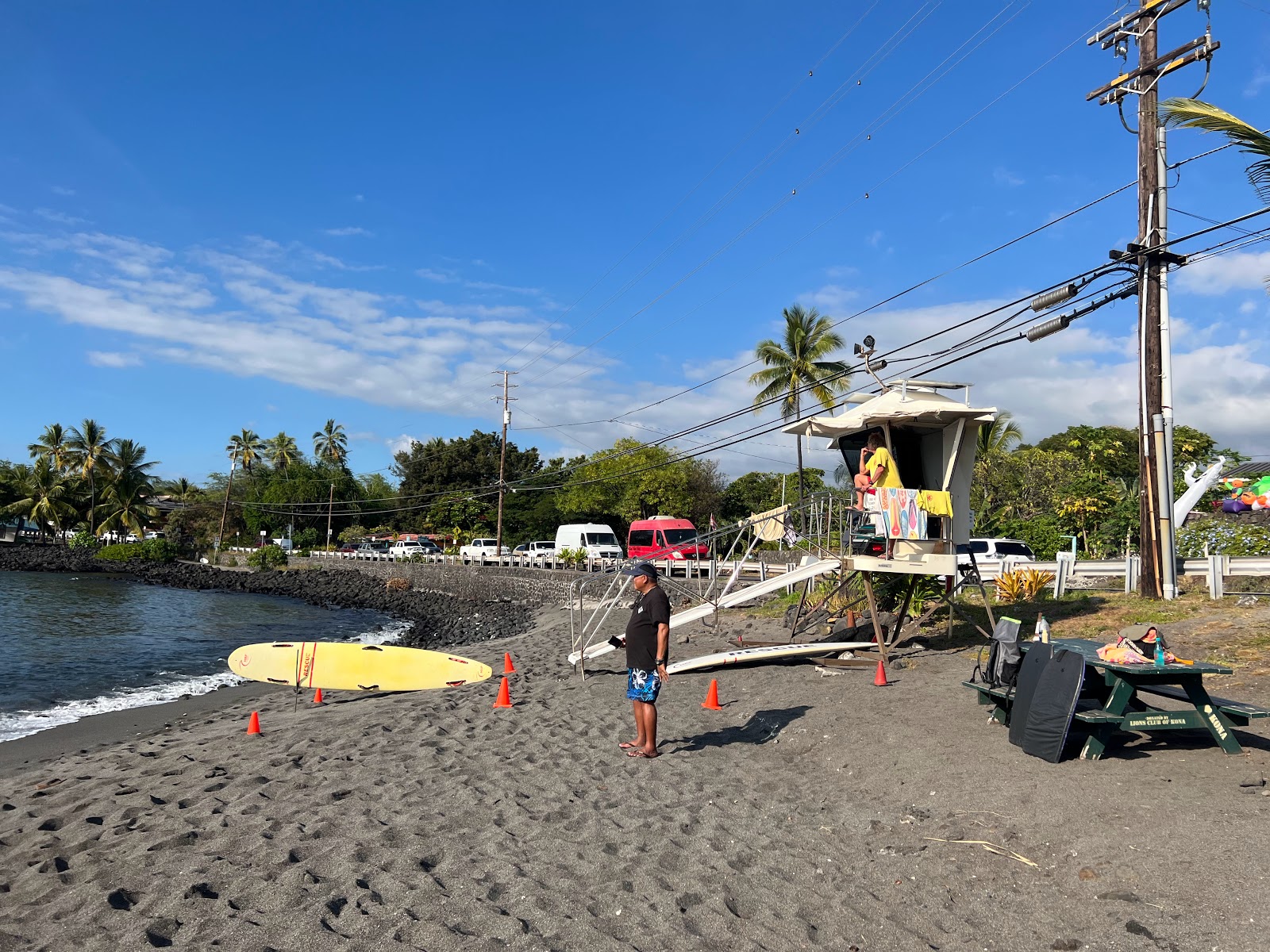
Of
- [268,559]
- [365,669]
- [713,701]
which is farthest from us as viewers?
[268,559]

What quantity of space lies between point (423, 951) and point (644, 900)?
1.23 metres

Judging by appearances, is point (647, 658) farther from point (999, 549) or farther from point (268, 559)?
point (268, 559)

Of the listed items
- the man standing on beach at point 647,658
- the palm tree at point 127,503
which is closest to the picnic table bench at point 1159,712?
the man standing on beach at point 647,658

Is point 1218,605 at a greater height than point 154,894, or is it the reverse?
point 1218,605

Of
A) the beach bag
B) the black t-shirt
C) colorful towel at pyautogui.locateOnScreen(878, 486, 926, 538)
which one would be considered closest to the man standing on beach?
the black t-shirt

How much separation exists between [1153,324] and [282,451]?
97231mm

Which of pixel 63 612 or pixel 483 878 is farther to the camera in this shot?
pixel 63 612

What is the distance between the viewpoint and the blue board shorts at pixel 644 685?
7637mm

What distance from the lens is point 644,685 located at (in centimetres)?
765

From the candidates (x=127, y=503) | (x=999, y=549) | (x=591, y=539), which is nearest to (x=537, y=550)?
(x=591, y=539)

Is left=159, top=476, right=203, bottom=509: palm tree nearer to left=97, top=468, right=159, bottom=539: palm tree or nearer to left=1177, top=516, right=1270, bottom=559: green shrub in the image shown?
left=97, top=468, right=159, bottom=539: palm tree

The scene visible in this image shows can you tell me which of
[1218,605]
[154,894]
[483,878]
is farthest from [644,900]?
[1218,605]

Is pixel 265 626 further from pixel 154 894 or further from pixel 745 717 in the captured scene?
pixel 154 894

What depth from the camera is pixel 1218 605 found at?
41.3ft
